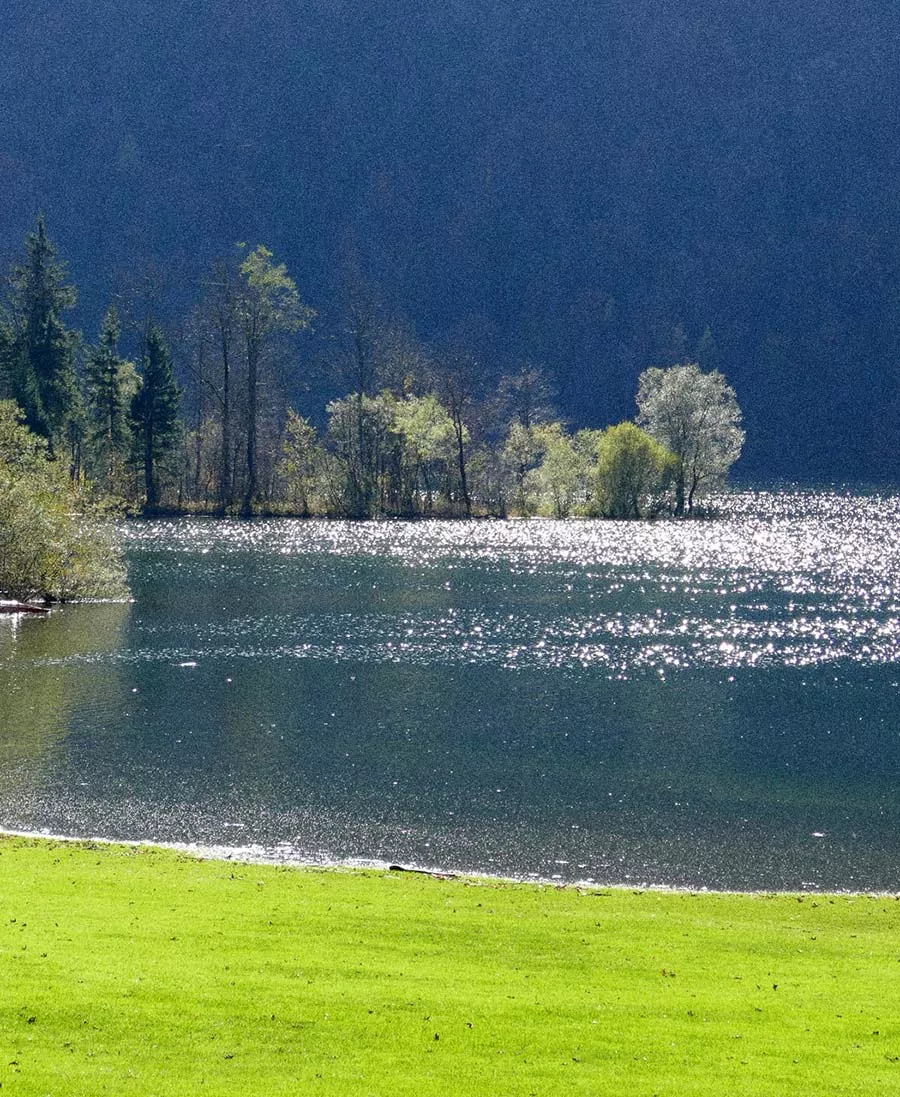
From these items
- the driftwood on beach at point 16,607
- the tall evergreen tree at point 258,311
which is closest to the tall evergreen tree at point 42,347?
the tall evergreen tree at point 258,311

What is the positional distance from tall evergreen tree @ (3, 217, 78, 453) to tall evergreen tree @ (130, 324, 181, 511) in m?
10.2

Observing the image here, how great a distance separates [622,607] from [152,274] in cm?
11416

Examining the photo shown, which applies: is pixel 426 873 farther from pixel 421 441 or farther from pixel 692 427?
pixel 692 427

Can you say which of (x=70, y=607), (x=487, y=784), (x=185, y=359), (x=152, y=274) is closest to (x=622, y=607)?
(x=70, y=607)

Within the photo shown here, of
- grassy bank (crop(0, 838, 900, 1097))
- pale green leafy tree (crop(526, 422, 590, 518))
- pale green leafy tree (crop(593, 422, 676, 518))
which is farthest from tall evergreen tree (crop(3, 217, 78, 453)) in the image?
grassy bank (crop(0, 838, 900, 1097))

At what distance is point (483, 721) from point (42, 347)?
82019mm

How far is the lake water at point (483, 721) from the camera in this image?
88.2 feet

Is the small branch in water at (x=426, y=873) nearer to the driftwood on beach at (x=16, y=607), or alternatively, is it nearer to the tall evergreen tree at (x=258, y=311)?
the driftwood on beach at (x=16, y=607)

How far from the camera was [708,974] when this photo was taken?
16.2 m

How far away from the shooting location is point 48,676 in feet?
143

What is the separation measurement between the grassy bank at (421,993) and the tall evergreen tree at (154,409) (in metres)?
106

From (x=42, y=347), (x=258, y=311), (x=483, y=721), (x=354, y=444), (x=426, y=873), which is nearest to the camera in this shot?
(x=426, y=873)

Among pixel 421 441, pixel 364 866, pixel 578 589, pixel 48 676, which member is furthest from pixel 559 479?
pixel 364 866

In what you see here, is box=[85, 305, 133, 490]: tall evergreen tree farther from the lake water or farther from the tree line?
the lake water
